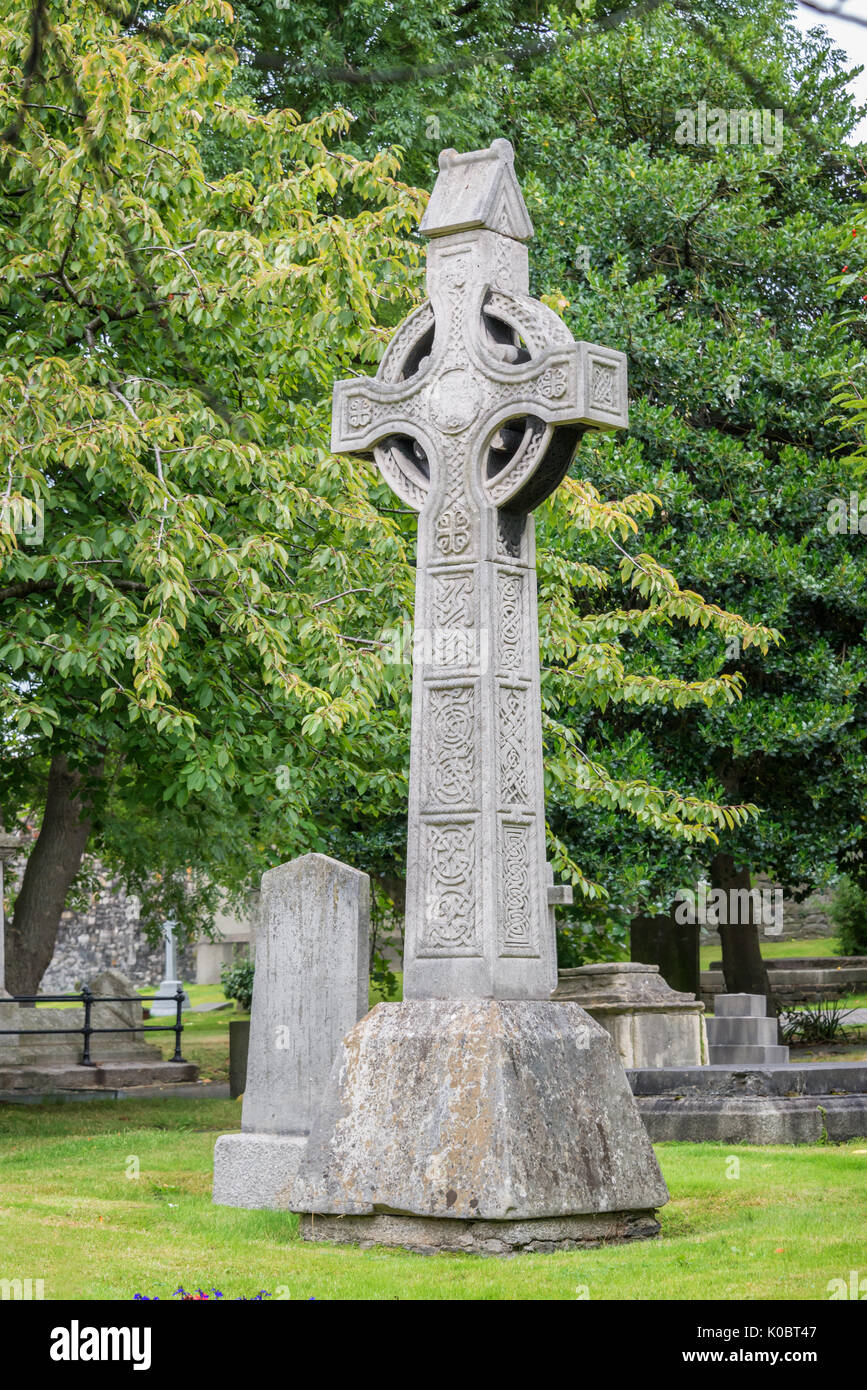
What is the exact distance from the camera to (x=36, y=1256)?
6.07 meters

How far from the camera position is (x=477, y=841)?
6758 millimetres

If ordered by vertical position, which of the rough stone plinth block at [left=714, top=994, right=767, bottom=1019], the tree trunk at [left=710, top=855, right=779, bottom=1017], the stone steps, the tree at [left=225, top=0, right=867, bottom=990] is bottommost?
the stone steps

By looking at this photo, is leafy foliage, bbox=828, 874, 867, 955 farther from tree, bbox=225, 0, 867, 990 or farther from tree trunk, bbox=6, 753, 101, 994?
tree trunk, bbox=6, 753, 101, 994

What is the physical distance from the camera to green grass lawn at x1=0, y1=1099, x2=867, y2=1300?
537 cm

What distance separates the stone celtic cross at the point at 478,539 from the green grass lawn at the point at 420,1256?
1217 millimetres

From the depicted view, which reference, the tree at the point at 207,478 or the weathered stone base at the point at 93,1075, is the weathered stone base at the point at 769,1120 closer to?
the tree at the point at 207,478

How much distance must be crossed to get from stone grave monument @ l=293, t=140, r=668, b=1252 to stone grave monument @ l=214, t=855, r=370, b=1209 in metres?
1.56

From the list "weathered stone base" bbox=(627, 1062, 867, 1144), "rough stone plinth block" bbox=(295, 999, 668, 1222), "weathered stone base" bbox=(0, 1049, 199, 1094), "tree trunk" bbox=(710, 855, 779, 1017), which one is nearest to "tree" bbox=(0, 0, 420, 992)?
"weathered stone base" bbox=(627, 1062, 867, 1144)

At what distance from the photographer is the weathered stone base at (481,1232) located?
6.11m

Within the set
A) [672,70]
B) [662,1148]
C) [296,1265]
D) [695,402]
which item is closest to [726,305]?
[695,402]

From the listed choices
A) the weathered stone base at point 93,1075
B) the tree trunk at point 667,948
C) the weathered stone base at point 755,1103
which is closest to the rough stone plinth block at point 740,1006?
the weathered stone base at point 755,1103

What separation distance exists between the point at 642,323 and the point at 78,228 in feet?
24.6

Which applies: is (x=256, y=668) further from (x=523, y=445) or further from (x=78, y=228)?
(x=523, y=445)

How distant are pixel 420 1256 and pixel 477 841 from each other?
1659 mm
